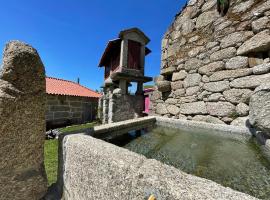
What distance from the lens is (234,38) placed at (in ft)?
8.18

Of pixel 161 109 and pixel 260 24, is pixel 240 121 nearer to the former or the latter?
pixel 260 24

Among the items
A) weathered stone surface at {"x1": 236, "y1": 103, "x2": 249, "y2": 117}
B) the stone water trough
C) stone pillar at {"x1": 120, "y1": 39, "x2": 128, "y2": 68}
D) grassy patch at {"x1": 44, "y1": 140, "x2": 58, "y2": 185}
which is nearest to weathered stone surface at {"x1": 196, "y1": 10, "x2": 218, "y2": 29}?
weathered stone surface at {"x1": 236, "y1": 103, "x2": 249, "y2": 117}

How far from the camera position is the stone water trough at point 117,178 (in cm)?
64

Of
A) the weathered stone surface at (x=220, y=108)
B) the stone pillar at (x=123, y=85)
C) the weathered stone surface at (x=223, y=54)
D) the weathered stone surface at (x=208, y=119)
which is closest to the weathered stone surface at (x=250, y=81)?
the weathered stone surface at (x=220, y=108)

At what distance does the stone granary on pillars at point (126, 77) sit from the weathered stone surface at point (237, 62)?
6431 mm

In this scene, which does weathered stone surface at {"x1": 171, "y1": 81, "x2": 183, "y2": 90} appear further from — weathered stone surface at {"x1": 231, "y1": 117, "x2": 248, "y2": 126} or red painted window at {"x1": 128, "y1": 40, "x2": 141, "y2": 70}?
red painted window at {"x1": 128, "y1": 40, "x2": 141, "y2": 70}

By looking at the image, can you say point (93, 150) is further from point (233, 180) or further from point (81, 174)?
point (233, 180)

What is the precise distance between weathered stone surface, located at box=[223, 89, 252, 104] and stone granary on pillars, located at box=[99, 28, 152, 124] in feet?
21.1

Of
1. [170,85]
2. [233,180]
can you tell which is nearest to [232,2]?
[170,85]

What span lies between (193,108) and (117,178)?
2.49 metres

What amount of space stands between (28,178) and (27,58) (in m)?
1.02

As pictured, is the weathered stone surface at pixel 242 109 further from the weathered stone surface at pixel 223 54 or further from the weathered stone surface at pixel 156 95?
the weathered stone surface at pixel 156 95

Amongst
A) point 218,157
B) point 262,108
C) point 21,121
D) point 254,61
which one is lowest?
point 218,157

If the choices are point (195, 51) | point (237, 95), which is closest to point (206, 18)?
point (195, 51)
